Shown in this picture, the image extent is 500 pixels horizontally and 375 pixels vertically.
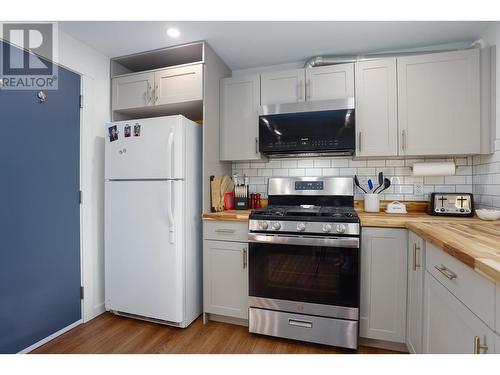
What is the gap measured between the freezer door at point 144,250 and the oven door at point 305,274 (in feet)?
2.05

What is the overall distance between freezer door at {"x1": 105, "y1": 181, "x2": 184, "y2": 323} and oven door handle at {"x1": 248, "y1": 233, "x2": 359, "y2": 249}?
63 centimetres

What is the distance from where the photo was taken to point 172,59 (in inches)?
92.9

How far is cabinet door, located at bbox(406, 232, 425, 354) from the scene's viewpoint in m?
1.42

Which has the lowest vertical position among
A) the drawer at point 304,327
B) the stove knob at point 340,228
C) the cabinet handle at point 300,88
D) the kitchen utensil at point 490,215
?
the drawer at point 304,327

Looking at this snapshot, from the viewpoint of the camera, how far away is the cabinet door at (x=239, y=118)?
7.43 ft

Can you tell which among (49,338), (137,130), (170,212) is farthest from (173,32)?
(49,338)

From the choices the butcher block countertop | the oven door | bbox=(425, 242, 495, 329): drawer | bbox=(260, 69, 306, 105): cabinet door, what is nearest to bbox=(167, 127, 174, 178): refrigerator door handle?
the butcher block countertop

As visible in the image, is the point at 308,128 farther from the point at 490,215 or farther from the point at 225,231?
the point at 490,215

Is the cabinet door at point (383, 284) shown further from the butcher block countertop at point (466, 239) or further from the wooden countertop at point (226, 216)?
the wooden countertop at point (226, 216)

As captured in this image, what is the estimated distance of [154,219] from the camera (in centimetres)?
196

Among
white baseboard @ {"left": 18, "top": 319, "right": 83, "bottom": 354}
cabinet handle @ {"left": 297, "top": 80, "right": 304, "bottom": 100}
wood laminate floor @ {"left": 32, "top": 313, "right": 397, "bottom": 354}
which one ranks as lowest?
wood laminate floor @ {"left": 32, "top": 313, "right": 397, "bottom": 354}

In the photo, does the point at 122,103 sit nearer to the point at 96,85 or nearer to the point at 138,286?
the point at 96,85

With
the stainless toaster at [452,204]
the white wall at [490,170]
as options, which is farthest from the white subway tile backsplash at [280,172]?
the white wall at [490,170]

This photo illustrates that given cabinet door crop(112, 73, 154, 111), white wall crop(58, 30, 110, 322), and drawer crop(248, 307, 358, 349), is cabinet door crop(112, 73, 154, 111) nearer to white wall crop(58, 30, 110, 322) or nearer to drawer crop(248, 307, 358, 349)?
white wall crop(58, 30, 110, 322)
